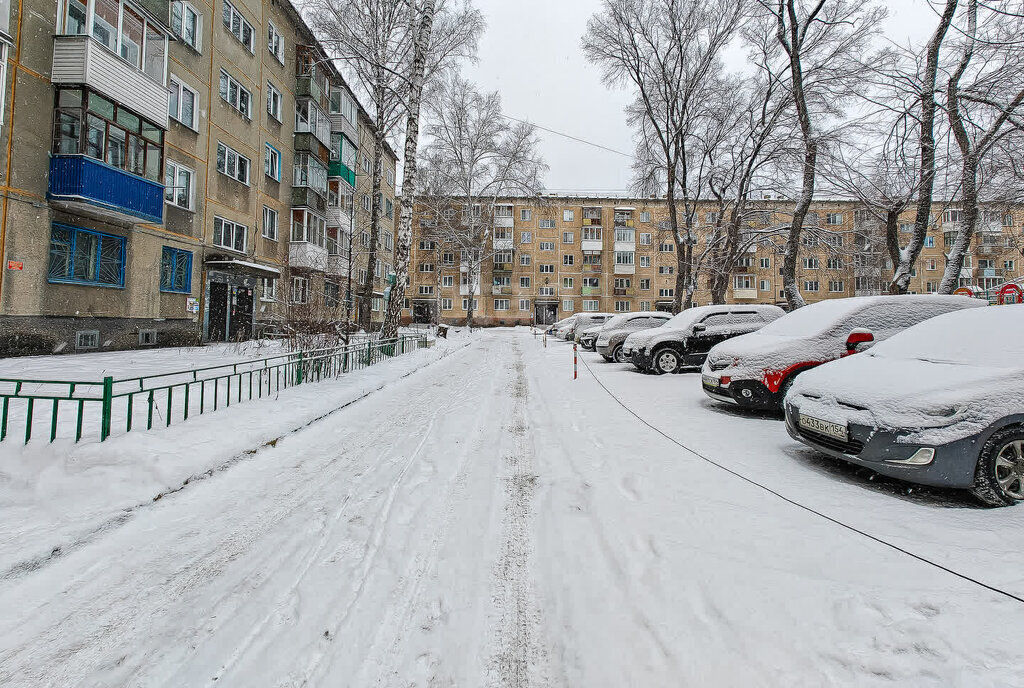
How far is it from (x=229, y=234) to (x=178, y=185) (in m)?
2.83

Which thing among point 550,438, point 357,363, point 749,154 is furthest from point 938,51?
point 357,363

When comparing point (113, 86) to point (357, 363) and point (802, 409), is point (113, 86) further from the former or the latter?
point (802, 409)

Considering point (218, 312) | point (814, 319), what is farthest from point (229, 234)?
point (814, 319)

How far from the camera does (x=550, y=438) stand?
5672 millimetres

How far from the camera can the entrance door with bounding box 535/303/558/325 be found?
55.2 metres

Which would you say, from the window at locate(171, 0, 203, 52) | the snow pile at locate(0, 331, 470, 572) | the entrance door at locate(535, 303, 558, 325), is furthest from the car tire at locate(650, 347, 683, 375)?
the entrance door at locate(535, 303, 558, 325)

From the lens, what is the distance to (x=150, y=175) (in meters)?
14.2

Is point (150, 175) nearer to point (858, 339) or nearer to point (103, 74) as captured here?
point (103, 74)

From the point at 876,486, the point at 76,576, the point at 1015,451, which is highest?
the point at 1015,451

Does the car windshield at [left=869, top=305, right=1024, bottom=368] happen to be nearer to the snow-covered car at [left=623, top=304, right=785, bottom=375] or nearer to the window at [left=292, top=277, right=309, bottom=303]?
the snow-covered car at [left=623, top=304, right=785, bottom=375]

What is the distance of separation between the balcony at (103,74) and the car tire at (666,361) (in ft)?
51.2

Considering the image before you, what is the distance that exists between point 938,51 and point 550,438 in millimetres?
13937

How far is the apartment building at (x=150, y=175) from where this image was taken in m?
11.0

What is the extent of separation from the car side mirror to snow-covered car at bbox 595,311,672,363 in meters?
9.17
